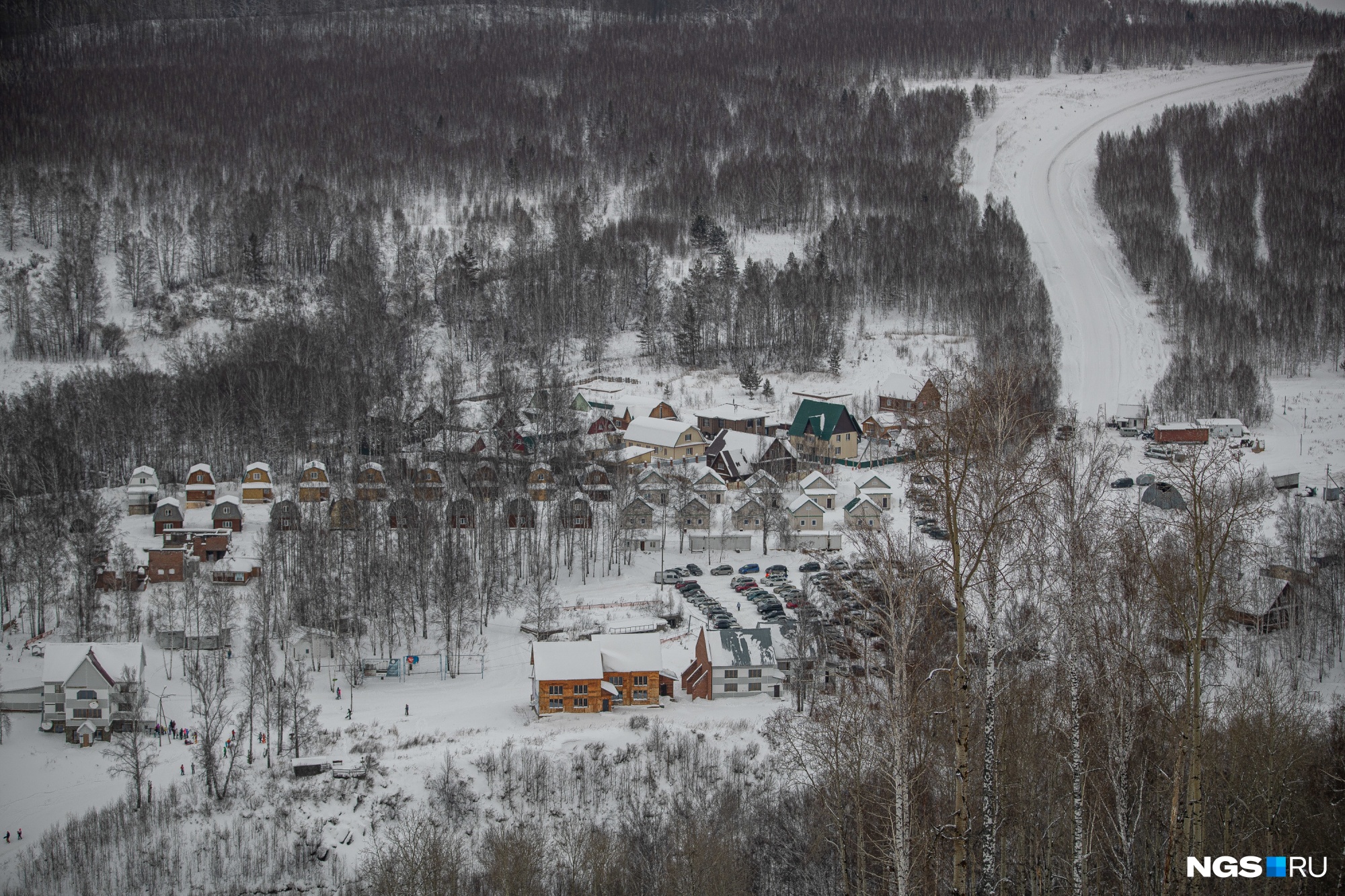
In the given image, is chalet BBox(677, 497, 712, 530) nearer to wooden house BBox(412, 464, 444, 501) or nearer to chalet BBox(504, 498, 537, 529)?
chalet BBox(504, 498, 537, 529)

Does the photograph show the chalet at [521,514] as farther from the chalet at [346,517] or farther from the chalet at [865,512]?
the chalet at [865,512]

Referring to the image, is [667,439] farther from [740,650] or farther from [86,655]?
[86,655]

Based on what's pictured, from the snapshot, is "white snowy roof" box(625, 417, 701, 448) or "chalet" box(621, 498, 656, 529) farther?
"white snowy roof" box(625, 417, 701, 448)

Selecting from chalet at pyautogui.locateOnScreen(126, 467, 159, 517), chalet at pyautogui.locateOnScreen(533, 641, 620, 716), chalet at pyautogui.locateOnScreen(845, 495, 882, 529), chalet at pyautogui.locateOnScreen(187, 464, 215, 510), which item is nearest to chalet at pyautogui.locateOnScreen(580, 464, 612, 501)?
chalet at pyautogui.locateOnScreen(845, 495, 882, 529)

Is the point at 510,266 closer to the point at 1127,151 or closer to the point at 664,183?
the point at 664,183

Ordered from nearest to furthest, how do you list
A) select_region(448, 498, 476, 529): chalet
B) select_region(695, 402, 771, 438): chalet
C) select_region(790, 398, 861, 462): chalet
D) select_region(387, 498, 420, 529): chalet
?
1. select_region(387, 498, 420, 529): chalet
2. select_region(448, 498, 476, 529): chalet
3. select_region(790, 398, 861, 462): chalet
4. select_region(695, 402, 771, 438): chalet

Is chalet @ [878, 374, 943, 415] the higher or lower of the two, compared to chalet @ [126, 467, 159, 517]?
higher

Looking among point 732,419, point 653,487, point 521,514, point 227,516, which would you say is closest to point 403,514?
point 521,514

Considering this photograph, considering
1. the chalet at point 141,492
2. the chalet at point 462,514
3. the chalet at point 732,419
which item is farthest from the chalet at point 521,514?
the chalet at point 732,419

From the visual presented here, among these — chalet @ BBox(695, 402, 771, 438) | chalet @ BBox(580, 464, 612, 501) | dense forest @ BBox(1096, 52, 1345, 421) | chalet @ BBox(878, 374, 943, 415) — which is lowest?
chalet @ BBox(580, 464, 612, 501)
